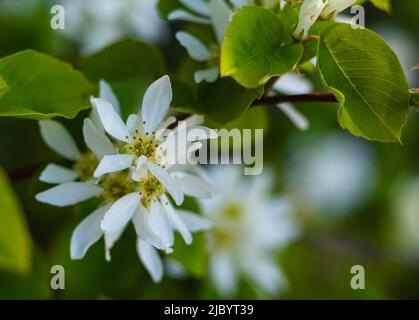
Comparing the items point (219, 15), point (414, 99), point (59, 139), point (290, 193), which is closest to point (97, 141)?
point (59, 139)

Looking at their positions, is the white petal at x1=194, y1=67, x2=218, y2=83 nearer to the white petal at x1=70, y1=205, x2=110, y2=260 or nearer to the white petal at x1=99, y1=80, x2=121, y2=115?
the white petal at x1=99, y1=80, x2=121, y2=115

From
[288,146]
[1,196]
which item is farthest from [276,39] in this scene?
[288,146]

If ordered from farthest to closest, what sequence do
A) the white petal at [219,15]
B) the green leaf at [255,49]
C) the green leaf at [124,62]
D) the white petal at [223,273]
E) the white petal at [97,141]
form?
the white petal at [223,273]
the green leaf at [124,62]
the white petal at [219,15]
the white petal at [97,141]
the green leaf at [255,49]

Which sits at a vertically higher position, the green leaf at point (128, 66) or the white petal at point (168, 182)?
the green leaf at point (128, 66)

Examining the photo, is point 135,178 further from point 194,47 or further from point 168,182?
point 194,47

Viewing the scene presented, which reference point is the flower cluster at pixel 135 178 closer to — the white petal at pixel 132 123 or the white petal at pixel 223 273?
the white petal at pixel 132 123

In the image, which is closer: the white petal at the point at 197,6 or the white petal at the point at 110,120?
the white petal at the point at 110,120

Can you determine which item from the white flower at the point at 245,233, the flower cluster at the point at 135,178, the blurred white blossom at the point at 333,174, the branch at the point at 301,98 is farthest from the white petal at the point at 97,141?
the blurred white blossom at the point at 333,174

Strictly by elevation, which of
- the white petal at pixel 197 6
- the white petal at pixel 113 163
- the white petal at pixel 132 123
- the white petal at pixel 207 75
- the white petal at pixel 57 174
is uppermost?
the white petal at pixel 197 6
